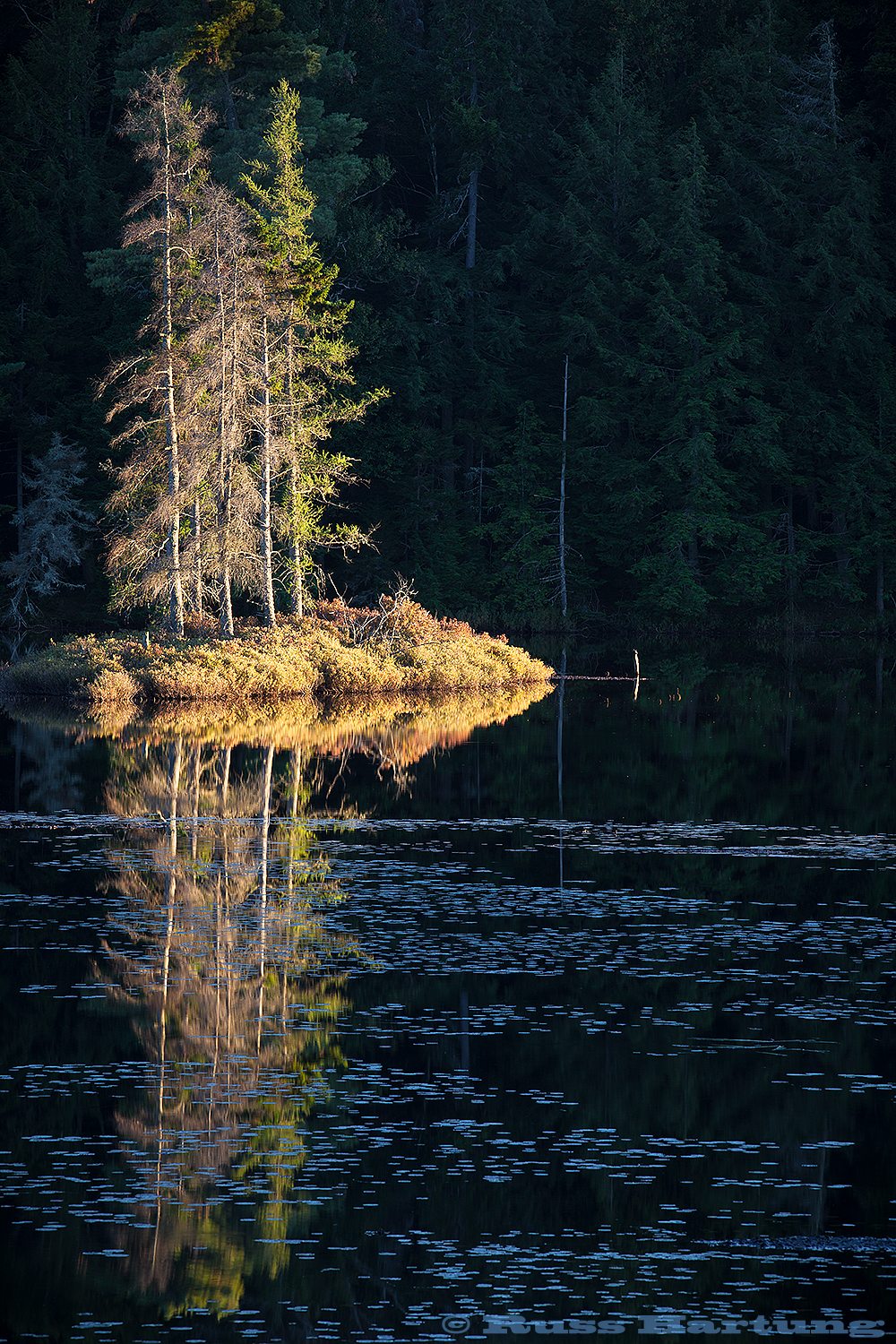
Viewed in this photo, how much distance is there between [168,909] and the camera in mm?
16906

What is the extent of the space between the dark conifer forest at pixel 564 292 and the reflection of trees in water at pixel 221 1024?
3869cm

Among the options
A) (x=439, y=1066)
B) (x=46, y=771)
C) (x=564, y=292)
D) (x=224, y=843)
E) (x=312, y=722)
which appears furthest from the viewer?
(x=564, y=292)

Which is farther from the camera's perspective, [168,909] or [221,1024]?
[168,909]

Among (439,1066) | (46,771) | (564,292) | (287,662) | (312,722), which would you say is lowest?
(439,1066)

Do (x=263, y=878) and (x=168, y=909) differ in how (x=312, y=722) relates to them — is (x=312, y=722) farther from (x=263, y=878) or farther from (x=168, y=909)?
(x=168, y=909)

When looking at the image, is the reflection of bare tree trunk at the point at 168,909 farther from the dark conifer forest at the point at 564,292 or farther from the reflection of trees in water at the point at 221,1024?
the dark conifer forest at the point at 564,292

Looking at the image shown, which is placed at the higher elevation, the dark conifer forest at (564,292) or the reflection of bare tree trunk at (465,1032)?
the dark conifer forest at (564,292)

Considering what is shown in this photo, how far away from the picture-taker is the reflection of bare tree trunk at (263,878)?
13602 millimetres

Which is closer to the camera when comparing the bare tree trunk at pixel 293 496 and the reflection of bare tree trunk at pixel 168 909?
the reflection of bare tree trunk at pixel 168 909

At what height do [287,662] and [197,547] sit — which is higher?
[197,547]

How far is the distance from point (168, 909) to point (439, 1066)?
5581 millimetres

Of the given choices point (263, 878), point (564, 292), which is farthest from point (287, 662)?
point (564, 292)

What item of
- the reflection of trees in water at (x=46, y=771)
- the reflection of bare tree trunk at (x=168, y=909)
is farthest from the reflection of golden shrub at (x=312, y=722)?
the reflection of bare tree trunk at (x=168, y=909)

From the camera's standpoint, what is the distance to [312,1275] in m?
8.66
